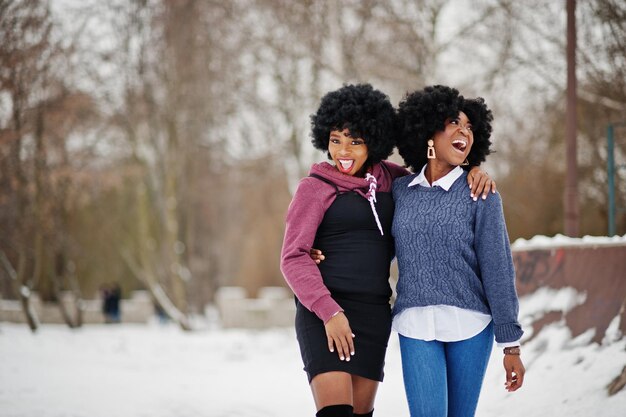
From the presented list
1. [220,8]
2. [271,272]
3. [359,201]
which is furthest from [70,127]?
[271,272]

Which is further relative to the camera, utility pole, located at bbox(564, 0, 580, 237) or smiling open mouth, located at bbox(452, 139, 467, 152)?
utility pole, located at bbox(564, 0, 580, 237)

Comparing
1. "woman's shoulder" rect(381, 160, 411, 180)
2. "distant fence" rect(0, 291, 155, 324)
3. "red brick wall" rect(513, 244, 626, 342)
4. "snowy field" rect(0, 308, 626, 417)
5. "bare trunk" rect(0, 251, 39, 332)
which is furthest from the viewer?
"distant fence" rect(0, 291, 155, 324)

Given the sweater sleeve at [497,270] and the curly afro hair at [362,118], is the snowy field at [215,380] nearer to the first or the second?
the sweater sleeve at [497,270]

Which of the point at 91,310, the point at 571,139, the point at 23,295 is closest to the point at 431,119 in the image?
the point at 571,139

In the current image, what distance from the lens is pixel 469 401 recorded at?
3438 mm

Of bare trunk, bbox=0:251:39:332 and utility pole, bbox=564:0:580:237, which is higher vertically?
utility pole, bbox=564:0:580:237

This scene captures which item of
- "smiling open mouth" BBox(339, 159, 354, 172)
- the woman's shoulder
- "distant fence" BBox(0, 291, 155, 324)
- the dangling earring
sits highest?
the dangling earring

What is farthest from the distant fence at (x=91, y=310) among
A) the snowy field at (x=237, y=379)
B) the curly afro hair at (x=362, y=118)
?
the curly afro hair at (x=362, y=118)

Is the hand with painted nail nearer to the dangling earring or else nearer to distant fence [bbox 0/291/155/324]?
the dangling earring

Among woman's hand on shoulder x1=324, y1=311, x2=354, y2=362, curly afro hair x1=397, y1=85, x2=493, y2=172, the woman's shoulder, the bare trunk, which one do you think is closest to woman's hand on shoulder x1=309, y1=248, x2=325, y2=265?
woman's hand on shoulder x1=324, y1=311, x2=354, y2=362

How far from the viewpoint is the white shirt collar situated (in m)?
3.52

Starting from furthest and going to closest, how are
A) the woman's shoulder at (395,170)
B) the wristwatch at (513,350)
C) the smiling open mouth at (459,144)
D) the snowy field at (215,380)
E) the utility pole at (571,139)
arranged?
the utility pole at (571,139) < the snowy field at (215,380) < the woman's shoulder at (395,170) < the smiling open mouth at (459,144) < the wristwatch at (513,350)

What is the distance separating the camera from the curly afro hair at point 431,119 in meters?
3.68

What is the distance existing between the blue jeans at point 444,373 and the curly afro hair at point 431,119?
3.12 feet
